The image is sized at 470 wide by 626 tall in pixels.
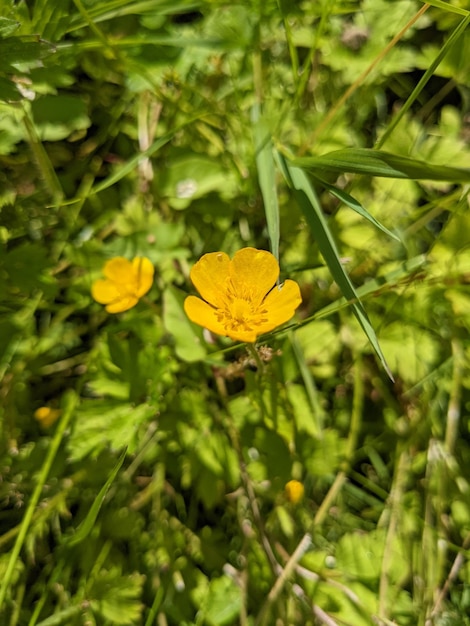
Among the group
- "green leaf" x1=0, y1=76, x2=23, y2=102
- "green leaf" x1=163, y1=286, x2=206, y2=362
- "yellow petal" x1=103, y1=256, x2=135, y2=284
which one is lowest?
"green leaf" x1=163, y1=286, x2=206, y2=362

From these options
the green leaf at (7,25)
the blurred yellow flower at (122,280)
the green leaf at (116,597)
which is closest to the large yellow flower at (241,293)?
the blurred yellow flower at (122,280)

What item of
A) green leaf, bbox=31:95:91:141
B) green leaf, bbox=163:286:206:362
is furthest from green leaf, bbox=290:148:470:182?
green leaf, bbox=31:95:91:141

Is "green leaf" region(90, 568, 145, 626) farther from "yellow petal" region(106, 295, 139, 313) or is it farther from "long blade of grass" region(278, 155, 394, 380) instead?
"long blade of grass" region(278, 155, 394, 380)

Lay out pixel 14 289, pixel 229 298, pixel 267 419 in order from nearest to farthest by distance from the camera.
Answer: pixel 229 298, pixel 267 419, pixel 14 289

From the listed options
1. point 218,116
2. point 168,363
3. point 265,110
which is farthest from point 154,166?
point 168,363

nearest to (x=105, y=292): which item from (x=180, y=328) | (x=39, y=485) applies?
(x=180, y=328)

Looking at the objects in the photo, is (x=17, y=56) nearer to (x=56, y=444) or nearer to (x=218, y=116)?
(x=218, y=116)

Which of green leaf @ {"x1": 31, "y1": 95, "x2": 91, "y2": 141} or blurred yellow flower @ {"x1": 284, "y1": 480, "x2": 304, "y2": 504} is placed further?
green leaf @ {"x1": 31, "y1": 95, "x2": 91, "y2": 141}

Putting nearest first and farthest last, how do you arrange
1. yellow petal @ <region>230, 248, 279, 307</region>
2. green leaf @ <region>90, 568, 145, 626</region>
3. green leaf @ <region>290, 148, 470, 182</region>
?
green leaf @ <region>290, 148, 470, 182</region>
yellow petal @ <region>230, 248, 279, 307</region>
green leaf @ <region>90, 568, 145, 626</region>
